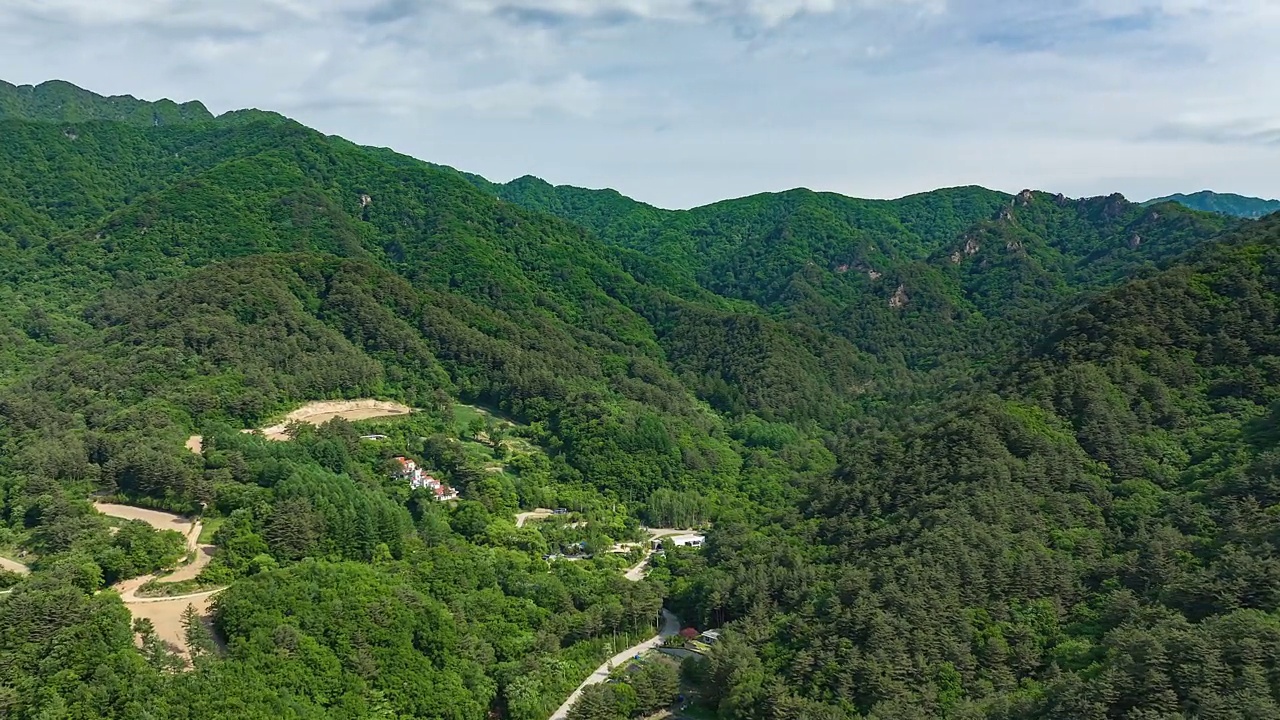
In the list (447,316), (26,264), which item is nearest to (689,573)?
(447,316)

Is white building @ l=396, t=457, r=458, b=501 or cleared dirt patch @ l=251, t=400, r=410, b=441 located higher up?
cleared dirt patch @ l=251, t=400, r=410, b=441

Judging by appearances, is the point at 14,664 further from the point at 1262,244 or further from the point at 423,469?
the point at 1262,244

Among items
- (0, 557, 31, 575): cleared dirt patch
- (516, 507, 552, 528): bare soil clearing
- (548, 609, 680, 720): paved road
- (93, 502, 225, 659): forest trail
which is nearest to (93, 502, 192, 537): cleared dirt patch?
(93, 502, 225, 659): forest trail

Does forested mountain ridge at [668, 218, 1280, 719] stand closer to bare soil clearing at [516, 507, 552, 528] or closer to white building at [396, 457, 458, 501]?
bare soil clearing at [516, 507, 552, 528]

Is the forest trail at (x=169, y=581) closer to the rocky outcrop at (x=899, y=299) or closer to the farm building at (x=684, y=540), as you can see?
the farm building at (x=684, y=540)

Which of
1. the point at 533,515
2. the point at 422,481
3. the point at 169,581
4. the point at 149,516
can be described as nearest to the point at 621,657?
the point at 533,515
